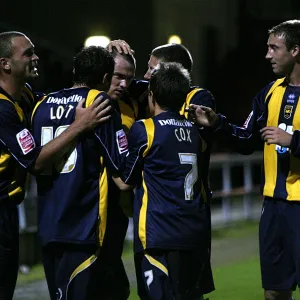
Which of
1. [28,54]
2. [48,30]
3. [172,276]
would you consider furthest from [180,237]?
[48,30]

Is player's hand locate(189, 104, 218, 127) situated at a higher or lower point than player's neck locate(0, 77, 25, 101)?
lower

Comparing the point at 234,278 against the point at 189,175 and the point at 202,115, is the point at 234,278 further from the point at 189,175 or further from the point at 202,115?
the point at 189,175

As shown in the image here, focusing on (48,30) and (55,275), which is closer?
(55,275)

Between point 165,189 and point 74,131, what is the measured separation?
58 cm

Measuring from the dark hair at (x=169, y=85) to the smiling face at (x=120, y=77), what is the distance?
1.52 ft

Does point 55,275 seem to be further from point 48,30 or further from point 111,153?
point 48,30

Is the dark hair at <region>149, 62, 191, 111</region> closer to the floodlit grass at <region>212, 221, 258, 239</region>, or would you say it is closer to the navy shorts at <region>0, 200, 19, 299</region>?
the navy shorts at <region>0, 200, 19, 299</region>

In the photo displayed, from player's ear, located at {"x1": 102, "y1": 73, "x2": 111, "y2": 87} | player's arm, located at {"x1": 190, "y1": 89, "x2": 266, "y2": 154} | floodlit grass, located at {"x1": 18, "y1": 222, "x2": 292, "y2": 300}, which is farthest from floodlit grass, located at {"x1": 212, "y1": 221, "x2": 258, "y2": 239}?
player's ear, located at {"x1": 102, "y1": 73, "x2": 111, "y2": 87}

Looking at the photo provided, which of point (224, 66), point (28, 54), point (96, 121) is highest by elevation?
point (28, 54)

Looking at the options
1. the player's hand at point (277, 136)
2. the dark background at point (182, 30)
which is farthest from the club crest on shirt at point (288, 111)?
the dark background at point (182, 30)

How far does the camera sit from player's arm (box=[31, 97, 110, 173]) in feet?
14.5

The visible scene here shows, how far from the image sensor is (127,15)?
61.3 feet

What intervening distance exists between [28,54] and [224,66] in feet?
54.7

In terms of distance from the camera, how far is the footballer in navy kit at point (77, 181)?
450 cm
